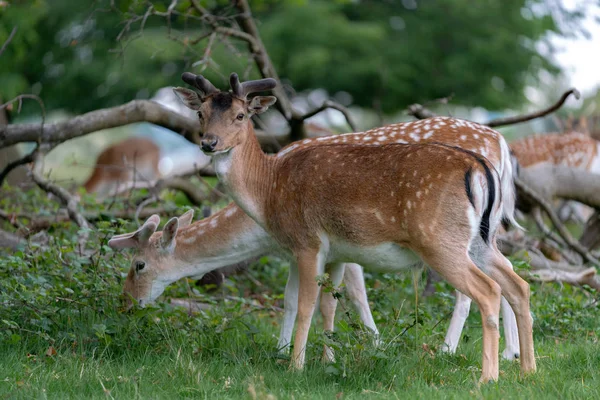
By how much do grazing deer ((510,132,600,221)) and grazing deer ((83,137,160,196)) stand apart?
764 cm

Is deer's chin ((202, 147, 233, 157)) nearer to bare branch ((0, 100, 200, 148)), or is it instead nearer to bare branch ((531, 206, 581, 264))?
bare branch ((0, 100, 200, 148))

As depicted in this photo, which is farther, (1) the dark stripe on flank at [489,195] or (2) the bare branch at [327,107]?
(2) the bare branch at [327,107]

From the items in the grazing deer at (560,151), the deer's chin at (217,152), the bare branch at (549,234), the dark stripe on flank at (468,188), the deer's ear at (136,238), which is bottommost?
the grazing deer at (560,151)

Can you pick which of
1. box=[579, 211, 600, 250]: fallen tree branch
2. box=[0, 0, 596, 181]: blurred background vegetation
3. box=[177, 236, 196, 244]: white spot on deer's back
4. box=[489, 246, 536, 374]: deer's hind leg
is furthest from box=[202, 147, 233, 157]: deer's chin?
box=[0, 0, 596, 181]: blurred background vegetation

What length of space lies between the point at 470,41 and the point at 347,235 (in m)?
15.9

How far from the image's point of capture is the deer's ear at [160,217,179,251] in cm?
605

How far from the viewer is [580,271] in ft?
27.1

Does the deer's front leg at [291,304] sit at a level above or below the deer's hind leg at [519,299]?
below

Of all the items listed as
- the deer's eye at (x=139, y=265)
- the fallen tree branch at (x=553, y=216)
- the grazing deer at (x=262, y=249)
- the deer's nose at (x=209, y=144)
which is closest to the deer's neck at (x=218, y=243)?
the grazing deer at (x=262, y=249)

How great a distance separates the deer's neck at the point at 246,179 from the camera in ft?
18.2

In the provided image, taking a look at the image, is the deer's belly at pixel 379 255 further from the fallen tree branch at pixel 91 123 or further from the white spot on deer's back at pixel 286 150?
the fallen tree branch at pixel 91 123

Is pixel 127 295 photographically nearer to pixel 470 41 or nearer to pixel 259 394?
pixel 259 394

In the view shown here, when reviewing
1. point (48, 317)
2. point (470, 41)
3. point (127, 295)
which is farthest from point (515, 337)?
point (470, 41)

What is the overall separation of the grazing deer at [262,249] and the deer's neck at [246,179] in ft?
1.28
